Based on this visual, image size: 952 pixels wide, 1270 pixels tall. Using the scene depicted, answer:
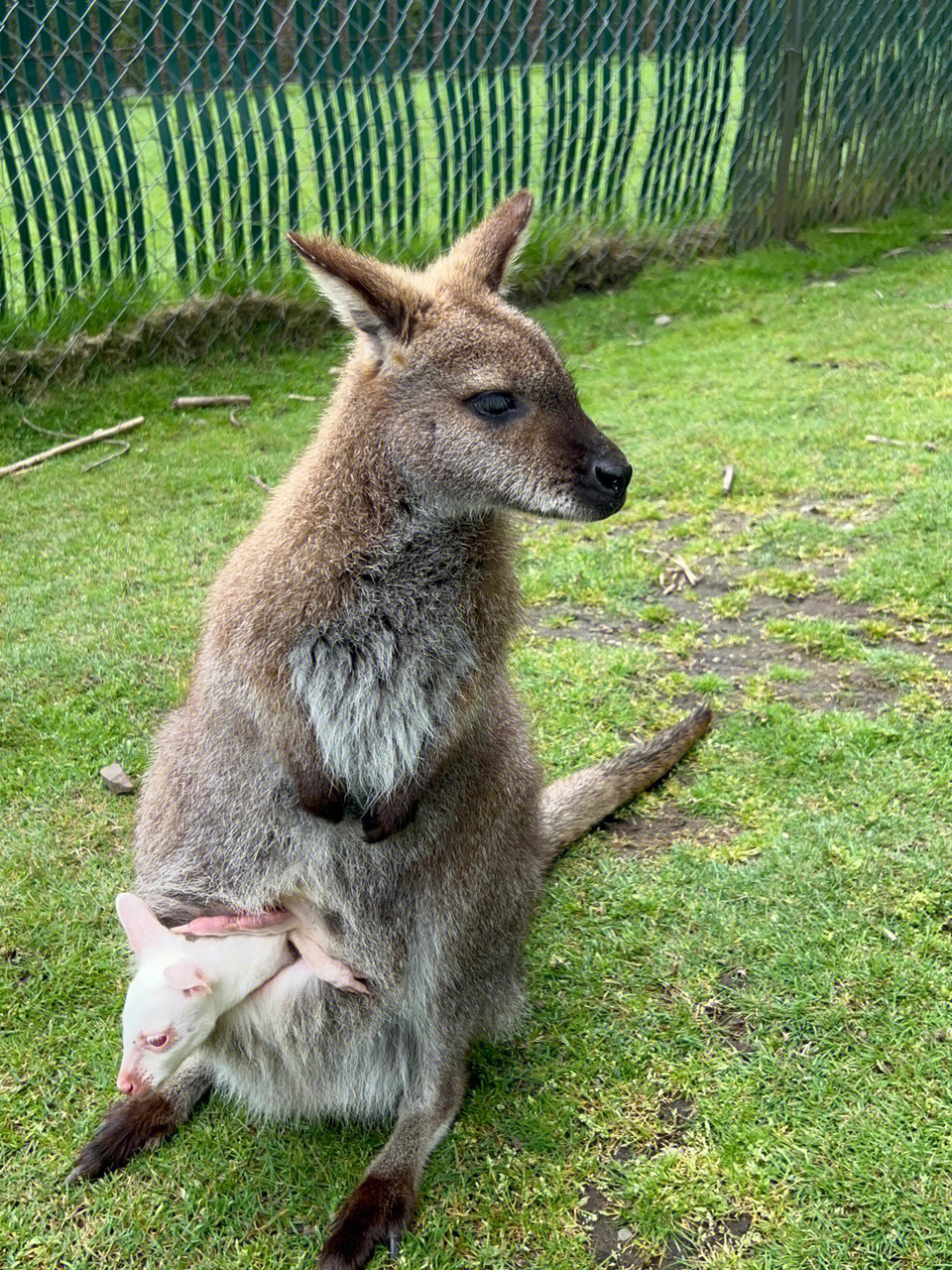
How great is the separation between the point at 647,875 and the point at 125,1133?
1.36 meters

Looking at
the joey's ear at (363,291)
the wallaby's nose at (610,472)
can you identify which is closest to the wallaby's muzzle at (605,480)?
the wallaby's nose at (610,472)

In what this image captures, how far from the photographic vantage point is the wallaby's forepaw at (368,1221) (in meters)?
2.05

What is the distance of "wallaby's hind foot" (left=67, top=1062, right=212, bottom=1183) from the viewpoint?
2191 millimetres

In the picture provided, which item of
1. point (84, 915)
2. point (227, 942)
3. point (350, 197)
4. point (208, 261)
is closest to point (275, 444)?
point (208, 261)

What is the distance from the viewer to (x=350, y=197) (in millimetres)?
6320

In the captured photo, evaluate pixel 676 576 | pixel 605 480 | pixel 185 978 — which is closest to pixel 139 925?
pixel 185 978

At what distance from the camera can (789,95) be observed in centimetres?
771

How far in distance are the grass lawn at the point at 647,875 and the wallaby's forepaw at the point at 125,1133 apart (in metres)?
0.04

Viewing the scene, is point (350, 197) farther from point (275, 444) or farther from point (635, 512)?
point (635, 512)

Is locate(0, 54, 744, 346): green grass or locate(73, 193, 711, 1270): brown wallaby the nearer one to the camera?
locate(73, 193, 711, 1270): brown wallaby

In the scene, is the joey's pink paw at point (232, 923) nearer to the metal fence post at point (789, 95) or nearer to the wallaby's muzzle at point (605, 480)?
the wallaby's muzzle at point (605, 480)

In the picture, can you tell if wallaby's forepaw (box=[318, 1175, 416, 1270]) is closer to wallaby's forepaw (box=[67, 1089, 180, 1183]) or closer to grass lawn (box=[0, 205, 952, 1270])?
grass lawn (box=[0, 205, 952, 1270])

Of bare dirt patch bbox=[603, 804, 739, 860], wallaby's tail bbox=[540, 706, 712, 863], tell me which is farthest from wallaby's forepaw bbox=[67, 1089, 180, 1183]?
bare dirt patch bbox=[603, 804, 739, 860]

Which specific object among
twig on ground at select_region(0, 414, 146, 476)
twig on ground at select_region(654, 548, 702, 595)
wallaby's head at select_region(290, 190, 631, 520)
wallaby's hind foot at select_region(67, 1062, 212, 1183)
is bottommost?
twig on ground at select_region(0, 414, 146, 476)
